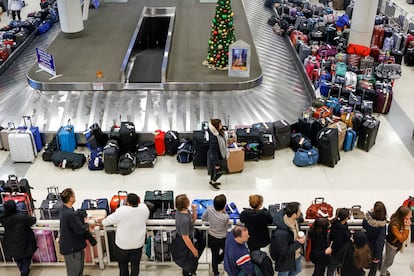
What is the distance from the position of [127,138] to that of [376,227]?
602 cm

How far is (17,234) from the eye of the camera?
7.00 metres

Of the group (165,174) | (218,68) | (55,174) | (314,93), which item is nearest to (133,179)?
(165,174)

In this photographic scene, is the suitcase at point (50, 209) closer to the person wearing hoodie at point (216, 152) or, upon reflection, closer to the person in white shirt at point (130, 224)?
the person in white shirt at point (130, 224)

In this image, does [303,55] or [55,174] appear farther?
[303,55]

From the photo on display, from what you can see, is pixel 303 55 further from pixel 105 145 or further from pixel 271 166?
pixel 105 145

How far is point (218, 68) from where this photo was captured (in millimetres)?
13898

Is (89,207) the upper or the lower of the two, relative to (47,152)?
upper

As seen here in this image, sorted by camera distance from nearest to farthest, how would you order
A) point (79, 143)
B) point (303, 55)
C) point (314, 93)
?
point (79, 143) → point (314, 93) → point (303, 55)

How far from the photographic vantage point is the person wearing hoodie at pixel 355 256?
642 cm

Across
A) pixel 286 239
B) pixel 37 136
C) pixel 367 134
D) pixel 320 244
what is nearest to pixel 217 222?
pixel 286 239

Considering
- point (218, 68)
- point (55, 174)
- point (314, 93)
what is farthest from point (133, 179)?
point (314, 93)

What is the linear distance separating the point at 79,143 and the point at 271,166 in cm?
437

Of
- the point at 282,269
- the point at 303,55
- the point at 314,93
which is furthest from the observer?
the point at 303,55

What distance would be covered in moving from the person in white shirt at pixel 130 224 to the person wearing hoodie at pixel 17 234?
112 centimetres
